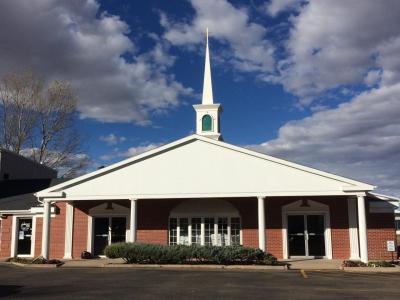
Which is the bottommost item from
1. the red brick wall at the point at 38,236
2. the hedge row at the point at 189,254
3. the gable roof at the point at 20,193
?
the hedge row at the point at 189,254

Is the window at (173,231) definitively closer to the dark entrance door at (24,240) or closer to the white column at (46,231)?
the white column at (46,231)

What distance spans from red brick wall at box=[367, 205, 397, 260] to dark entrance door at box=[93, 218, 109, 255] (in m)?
12.4

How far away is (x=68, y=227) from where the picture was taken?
24.1 metres

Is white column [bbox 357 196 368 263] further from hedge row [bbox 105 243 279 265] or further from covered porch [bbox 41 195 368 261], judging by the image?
hedge row [bbox 105 243 279 265]

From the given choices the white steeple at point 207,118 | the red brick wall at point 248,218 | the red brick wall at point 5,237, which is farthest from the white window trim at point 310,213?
the red brick wall at point 5,237

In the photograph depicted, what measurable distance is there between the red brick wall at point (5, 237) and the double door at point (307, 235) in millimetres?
13966

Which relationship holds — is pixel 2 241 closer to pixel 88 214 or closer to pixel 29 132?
pixel 88 214

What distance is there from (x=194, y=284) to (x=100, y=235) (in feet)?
38.7

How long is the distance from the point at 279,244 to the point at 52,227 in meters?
11.1

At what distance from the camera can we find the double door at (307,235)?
22.5 metres

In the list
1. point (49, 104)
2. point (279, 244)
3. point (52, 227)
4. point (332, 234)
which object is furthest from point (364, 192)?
point (49, 104)

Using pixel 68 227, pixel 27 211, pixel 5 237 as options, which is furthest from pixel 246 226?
pixel 5 237

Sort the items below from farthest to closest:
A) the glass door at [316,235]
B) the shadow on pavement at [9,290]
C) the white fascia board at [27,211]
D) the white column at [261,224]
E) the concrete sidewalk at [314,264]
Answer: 1. the white fascia board at [27,211]
2. the glass door at [316,235]
3. the white column at [261,224]
4. the concrete sidewalk at [314,264]
5. the shadow on pavement at [9,290]

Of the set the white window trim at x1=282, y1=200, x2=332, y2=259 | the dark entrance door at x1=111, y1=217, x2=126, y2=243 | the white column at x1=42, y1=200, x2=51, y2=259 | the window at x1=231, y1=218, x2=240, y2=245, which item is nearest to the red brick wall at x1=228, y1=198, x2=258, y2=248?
the window at x1=231, y1=218, x2=240, y2=245
